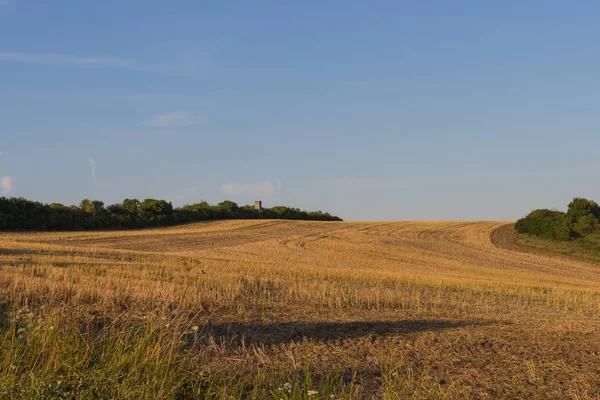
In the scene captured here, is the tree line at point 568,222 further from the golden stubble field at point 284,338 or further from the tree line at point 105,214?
the tree line at point 105,214

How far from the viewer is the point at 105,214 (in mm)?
56750

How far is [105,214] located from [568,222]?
1609 inches

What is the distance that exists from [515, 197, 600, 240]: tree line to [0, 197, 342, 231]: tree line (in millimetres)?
33537

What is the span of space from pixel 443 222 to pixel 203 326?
54715mm

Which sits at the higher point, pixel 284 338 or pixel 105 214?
pixel 105 214

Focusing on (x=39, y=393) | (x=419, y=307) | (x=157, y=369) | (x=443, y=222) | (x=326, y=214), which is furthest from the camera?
(x=326, y=214)

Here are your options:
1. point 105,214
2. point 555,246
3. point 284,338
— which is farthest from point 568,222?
point 284,338

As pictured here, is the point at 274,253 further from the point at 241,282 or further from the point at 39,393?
the point at 39,393

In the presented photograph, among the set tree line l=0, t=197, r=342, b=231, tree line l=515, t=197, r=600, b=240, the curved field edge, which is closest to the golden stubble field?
the curved field edge

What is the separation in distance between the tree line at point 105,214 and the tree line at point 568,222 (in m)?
33.5

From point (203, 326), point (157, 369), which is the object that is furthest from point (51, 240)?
point (157, 369)

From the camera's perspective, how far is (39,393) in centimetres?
598

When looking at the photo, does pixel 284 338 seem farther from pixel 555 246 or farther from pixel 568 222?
pixel 568 222

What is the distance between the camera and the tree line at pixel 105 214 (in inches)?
2025
